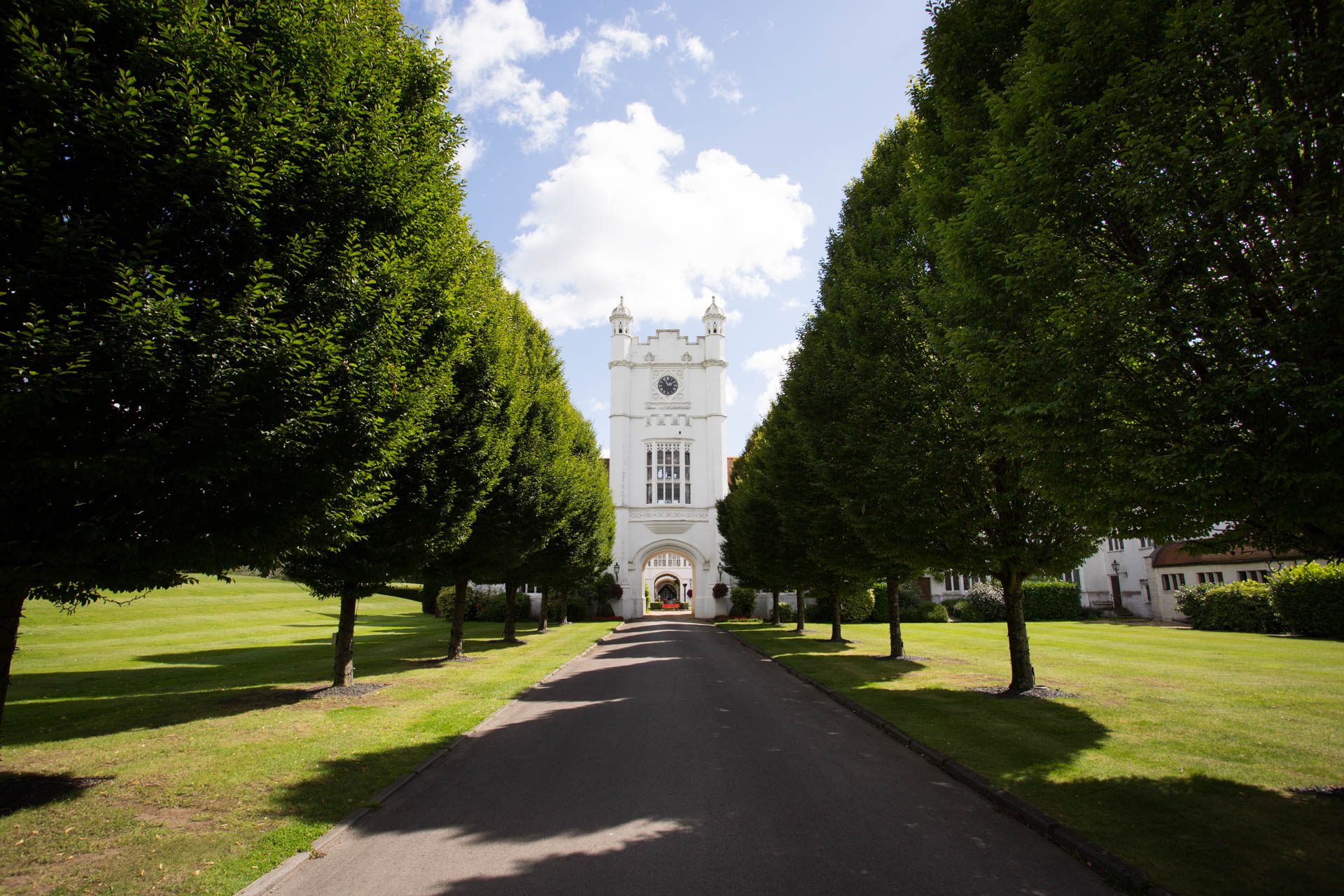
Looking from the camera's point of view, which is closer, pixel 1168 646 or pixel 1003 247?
pixel 1003 247

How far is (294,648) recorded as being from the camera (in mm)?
24594

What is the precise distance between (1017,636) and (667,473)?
4234 centimetres

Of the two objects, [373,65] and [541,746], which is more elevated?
[373,65]

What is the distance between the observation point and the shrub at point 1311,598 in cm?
2344

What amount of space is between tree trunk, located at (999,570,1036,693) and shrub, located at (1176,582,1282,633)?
21.0 metres

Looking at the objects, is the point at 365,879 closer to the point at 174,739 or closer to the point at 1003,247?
the point at 174,739

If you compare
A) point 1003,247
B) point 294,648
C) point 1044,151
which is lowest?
point 294,648

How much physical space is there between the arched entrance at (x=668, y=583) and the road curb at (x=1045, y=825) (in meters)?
57.7

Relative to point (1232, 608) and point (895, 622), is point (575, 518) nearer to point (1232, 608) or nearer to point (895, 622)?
point (895, 622)

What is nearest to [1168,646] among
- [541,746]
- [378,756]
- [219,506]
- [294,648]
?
[541,746]

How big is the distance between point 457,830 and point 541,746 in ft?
11.7

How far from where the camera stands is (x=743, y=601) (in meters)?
51.3

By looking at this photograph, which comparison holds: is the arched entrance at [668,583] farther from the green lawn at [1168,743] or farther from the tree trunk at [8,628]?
the tree trunk at [8,628]

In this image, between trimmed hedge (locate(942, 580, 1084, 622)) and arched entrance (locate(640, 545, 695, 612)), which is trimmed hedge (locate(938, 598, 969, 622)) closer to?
trimmed hedge (locate(942, 580, 1084, 622))
